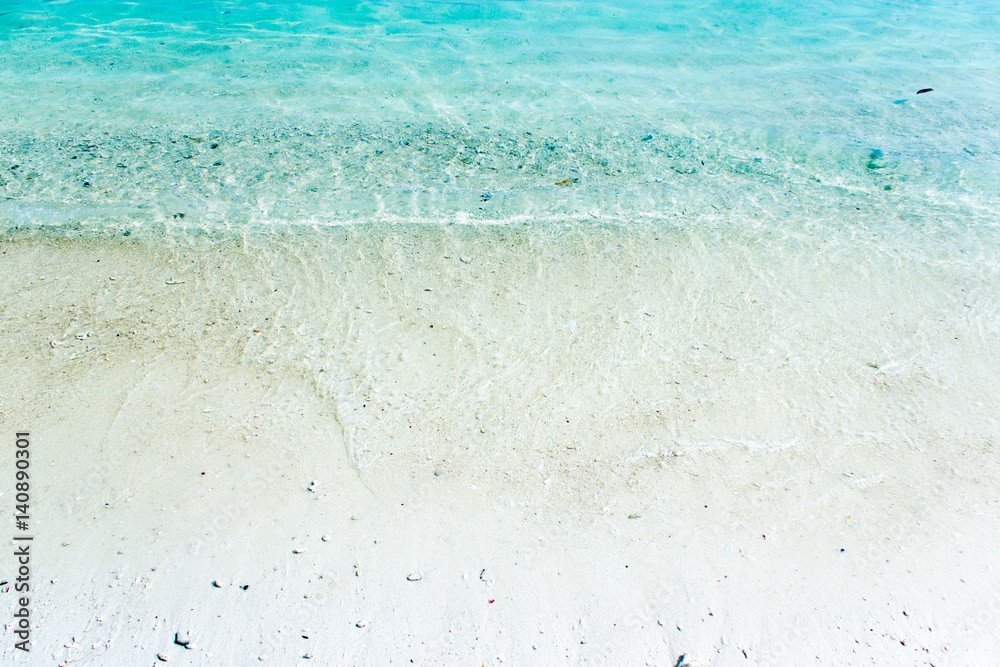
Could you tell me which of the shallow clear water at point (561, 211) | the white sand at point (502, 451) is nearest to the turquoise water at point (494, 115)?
the shallow clear water at point (561, 211)

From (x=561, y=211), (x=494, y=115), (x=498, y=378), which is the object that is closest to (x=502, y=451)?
(x=498, y=378)

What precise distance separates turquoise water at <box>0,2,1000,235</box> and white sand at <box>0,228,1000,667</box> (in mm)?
715

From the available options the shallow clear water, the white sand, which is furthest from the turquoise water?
the white sand

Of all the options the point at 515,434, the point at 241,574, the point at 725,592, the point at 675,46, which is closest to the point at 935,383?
the point at 725,592

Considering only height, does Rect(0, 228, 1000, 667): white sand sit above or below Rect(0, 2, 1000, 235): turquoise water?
below

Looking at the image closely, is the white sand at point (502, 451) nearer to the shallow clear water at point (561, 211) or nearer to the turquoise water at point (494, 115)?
the shallow clear water at point (561, 211)

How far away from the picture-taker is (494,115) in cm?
605

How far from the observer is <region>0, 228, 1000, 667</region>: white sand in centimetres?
215

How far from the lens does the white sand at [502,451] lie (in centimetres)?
215

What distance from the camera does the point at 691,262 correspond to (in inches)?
159

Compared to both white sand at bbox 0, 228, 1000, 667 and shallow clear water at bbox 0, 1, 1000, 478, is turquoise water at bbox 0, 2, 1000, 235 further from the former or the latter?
white sand at bbox 0, 228, 1000, 667

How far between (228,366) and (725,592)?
2642 mm

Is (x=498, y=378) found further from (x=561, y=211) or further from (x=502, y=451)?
(x=561, y=211)

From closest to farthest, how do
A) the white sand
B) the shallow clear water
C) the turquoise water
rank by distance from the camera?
1. the white sand
2. the shallow clear water
3. the turquoise water
